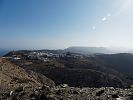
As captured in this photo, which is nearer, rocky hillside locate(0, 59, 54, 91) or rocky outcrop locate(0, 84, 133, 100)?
rocky outcrop locate(0, 84, 133, 100)

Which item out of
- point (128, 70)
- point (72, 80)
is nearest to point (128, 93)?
point (72, 80)

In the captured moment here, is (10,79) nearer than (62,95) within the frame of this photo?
No

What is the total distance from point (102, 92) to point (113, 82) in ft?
183

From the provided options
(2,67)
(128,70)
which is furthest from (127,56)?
(2,67)

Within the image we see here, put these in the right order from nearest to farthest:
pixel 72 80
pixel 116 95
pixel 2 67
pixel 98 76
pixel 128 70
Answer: pixel 116 95 < pixel 2 67 < pixel 72 80 < pixel 98 76 < pixel 128 70

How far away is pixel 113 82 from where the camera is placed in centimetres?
6988

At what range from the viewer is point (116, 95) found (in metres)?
14.5

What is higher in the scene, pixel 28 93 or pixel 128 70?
pixel 28 93

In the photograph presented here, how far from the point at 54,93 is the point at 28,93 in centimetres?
186

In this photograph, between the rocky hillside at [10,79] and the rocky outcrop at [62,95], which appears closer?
the rocky outcrop at [62,95]

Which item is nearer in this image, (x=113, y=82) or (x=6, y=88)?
(x=6, y=88)

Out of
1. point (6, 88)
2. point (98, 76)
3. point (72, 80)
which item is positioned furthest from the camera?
point (98, 76)

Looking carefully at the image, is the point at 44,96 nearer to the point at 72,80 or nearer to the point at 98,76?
the point at 72,80

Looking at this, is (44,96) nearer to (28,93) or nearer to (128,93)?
(28,93)
